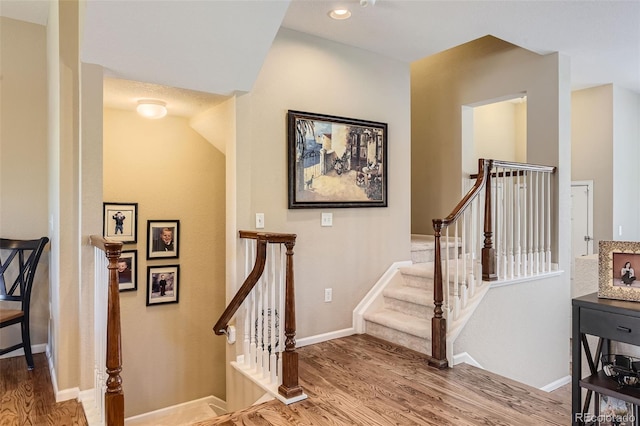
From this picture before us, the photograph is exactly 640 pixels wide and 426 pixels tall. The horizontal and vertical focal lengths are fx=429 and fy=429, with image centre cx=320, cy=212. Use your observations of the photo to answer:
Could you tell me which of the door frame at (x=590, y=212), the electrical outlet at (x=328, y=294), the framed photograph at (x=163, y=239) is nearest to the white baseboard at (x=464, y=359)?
the electrical outlet at (x=328, y=294)

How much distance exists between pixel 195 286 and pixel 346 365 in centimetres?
192

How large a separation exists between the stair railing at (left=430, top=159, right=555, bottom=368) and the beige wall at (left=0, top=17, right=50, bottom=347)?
349 centimetres

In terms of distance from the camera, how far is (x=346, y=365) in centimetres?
331

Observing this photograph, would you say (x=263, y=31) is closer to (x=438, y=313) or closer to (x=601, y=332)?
(x=438, y=313)

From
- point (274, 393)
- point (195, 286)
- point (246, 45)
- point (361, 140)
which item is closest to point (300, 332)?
point (274, 393)

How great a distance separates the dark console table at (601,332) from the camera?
1.79 meters

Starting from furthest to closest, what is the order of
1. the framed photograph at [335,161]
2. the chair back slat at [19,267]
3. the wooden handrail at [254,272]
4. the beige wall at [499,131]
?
the beige wall at [499,131]
the framed photograph at [335,161]
the chair back slat at [19,267]
the wooden handrail at [254,272]

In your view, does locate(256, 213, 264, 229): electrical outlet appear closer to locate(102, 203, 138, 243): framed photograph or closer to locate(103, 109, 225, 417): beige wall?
locate(103, 109, 225, 417): beige wall

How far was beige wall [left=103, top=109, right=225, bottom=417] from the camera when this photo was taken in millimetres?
4078

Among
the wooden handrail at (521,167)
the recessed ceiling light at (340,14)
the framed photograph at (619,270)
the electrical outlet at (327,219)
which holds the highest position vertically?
the recessed ceiling light at (340,14)

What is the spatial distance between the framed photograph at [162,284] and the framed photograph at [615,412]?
3.62m

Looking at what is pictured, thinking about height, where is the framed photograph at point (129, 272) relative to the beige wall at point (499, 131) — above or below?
below

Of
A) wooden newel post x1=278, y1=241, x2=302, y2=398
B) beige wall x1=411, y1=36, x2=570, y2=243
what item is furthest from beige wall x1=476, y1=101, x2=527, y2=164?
wooden newel post x1=278, y1=241, x2=302, y2=398

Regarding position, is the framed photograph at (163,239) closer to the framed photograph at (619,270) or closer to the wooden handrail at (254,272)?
the wooden handrail at (254,272)
